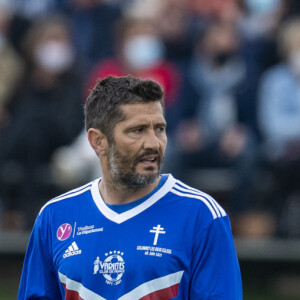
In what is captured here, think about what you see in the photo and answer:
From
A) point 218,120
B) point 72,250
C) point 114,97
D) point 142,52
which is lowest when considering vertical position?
point 72,250

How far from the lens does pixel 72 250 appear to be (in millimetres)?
3957

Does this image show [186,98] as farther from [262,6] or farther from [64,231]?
[64,231]

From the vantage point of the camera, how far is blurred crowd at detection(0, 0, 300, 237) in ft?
29.0

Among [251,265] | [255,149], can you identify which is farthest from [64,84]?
[251,265]

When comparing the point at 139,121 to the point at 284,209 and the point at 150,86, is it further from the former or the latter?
the point at 284,209

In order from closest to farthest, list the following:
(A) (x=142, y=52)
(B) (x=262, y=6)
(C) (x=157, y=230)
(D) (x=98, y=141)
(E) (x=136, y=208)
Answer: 1. (C) (x=157, y=230)
2. (E) (x=136, y=208)
3. (D) (x=98, y=141)
4. (A) (x=142, y=52)
5. (B) (x=262, y=6)

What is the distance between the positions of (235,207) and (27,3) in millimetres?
3805

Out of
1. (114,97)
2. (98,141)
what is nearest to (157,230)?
(98,141)

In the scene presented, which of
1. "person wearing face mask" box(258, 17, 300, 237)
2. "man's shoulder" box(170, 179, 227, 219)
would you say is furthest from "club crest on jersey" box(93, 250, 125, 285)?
"person wearing face mask" box(258, 17, 300, 237)

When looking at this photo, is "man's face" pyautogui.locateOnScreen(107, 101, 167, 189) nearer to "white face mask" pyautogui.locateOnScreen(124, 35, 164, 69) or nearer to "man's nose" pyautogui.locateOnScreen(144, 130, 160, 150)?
"man's nose" pyautogui.locateOnScreen(144, 130, 160, 150)

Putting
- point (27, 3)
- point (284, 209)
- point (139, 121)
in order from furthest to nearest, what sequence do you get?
1. point (27, 3)
2. point (284, 209)
3. point (139, 121)

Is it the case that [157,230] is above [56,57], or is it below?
below

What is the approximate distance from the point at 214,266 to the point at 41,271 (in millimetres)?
895

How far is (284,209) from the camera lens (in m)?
8.77
